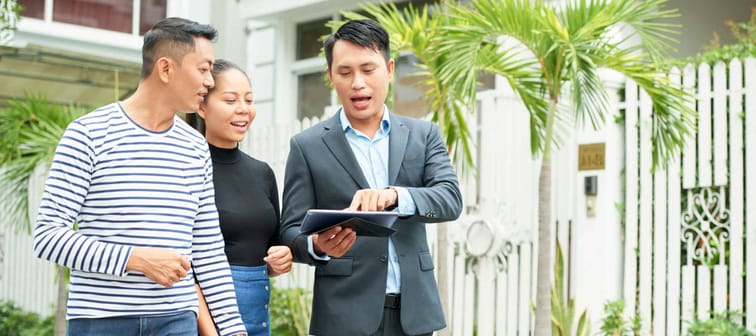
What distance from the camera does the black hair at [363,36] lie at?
10.8 feet

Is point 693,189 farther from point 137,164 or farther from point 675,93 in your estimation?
point 137,164

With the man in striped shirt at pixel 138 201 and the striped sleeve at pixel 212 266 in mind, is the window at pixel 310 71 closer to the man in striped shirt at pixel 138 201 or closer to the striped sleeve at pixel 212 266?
the striped sleeve at pixel 212 266

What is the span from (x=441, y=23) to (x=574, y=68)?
1.10 meters

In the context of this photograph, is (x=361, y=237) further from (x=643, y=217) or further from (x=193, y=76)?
(x=643, y=217)

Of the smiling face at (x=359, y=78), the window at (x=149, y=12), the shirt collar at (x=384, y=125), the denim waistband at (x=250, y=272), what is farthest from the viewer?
the window at (x=149, y=12)

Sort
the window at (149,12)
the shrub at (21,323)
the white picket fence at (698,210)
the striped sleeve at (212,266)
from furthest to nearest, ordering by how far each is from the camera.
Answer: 1. the window at (149,12)
2. the shrub at (21,323)
3. the white picket fence at (698,210)
4. the striped sleeve at (212,266)

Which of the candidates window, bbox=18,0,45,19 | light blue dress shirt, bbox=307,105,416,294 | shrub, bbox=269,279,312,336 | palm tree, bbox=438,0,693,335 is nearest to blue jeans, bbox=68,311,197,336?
light blue dress shirt, bbox=307,105,416,294

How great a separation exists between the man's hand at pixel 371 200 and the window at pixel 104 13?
28.9 feet

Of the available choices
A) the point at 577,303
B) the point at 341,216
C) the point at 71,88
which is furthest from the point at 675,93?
the point at 71,88

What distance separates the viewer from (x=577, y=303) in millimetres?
7422

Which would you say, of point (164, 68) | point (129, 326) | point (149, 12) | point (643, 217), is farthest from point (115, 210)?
point (149, 12)

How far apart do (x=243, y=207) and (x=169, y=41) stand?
2.62ft

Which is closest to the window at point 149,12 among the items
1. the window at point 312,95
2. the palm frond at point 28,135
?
the window at point 312,95

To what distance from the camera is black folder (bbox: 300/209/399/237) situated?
9.08 feet
